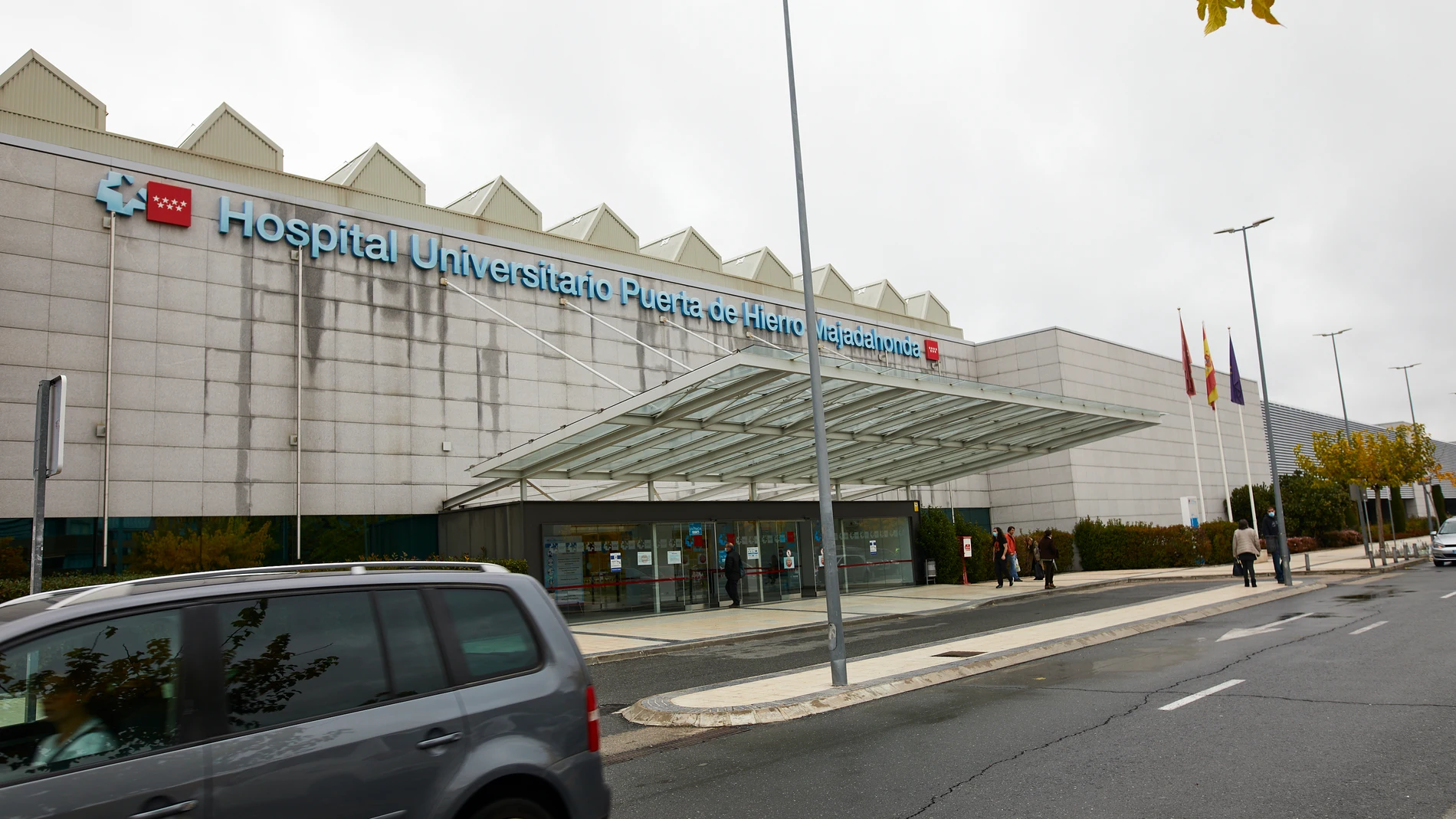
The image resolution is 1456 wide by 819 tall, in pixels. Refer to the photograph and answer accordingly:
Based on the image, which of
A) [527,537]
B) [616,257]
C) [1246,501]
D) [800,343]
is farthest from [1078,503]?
[527,537]

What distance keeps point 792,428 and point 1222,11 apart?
18.7 metres

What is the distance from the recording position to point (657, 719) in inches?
362

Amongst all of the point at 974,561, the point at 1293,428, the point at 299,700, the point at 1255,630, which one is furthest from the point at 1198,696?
the point at 1293,428

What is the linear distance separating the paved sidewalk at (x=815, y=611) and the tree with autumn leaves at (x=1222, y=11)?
12.1m

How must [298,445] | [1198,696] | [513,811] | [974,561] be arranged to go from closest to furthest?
1. [513,811]
2. [1198,696]
3. [298,445]
4. [974,561]

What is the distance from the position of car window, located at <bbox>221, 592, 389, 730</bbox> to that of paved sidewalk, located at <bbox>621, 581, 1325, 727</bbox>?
222 inches

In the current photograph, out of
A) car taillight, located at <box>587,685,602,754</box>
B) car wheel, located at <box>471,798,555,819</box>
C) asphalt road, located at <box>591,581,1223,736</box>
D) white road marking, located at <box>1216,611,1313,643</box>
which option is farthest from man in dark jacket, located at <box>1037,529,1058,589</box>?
car wheel, located at <box>471,798,555,819</box>

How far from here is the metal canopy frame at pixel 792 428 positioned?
1775 centimetres

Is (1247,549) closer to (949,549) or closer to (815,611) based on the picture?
(815,611)

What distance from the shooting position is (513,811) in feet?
12.8

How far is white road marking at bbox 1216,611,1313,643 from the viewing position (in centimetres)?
1360

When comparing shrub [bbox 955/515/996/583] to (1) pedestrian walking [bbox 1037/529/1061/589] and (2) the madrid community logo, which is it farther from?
(2) the madrid community logo

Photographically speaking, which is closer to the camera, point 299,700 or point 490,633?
point 299,700

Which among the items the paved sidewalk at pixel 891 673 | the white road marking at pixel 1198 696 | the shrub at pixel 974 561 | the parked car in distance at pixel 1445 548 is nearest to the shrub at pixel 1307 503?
the parked car in distance at pixel 1445 548
